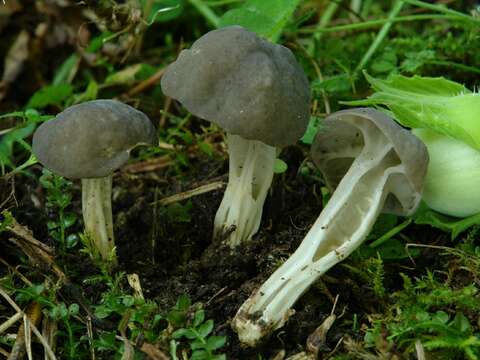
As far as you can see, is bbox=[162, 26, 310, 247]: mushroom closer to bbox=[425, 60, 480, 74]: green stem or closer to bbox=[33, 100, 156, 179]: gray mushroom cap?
bbox=[33, 100, 156, 179]: gray mushroom cap

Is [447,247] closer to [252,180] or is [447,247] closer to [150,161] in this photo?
[252,180]

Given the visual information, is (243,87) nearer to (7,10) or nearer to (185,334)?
(185,334)

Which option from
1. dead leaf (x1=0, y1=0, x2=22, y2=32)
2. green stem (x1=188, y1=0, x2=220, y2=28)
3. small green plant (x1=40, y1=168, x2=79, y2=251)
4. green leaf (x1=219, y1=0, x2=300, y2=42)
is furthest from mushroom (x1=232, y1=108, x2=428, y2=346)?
dead leaf (x1=0, y1=0, x2=22, y2=32)

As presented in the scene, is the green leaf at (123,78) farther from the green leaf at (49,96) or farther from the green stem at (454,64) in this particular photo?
the green stem at (454,64)

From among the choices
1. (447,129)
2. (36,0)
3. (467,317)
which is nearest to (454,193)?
(447,129)

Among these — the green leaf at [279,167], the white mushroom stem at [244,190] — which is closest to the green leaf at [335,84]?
the green leaf at [279,167]

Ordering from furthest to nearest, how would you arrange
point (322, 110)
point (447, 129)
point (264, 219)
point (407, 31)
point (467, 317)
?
point (407, 31), point (322, 110), point (264, 219), point (447, 129), point (467, 317)
